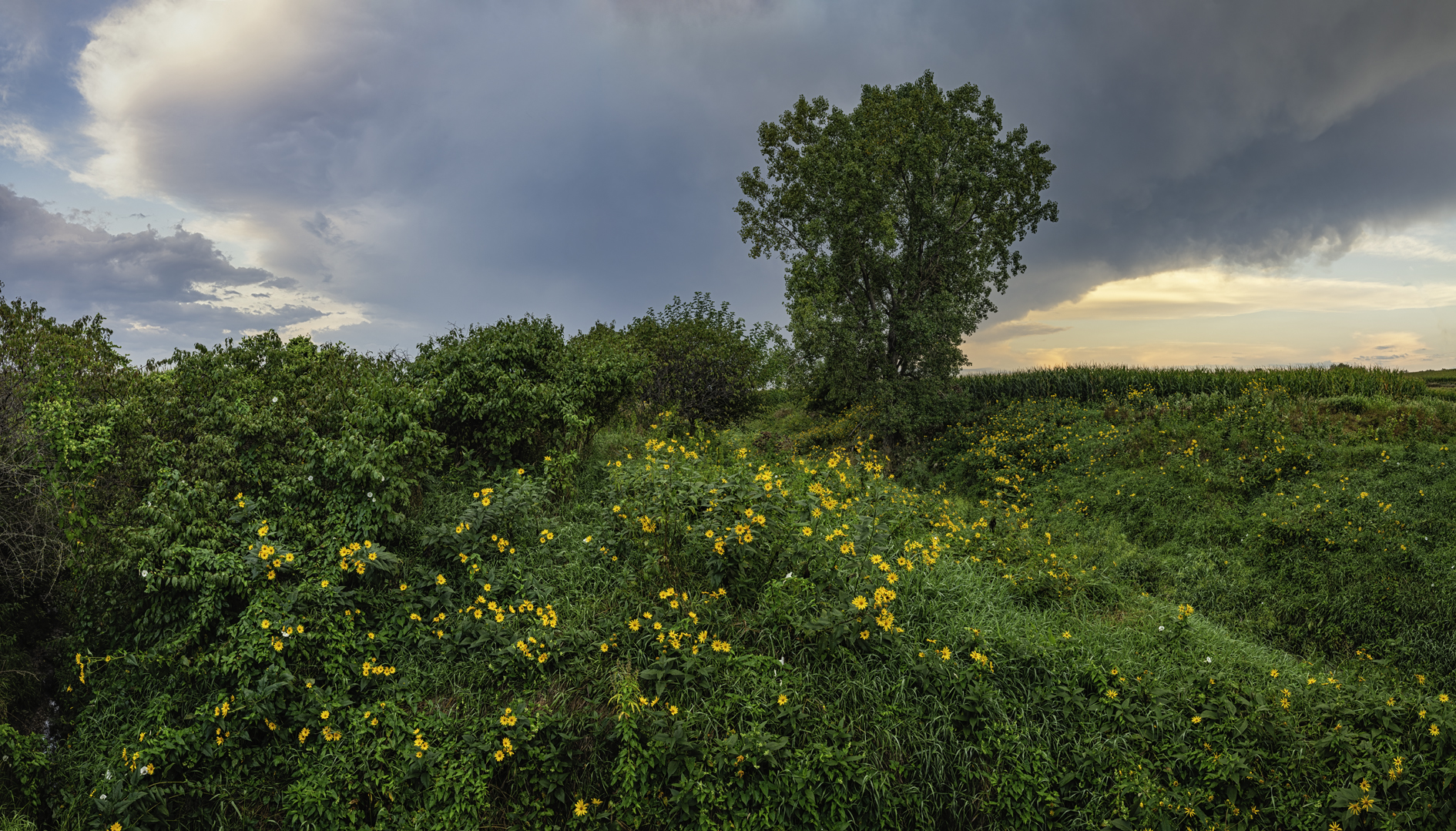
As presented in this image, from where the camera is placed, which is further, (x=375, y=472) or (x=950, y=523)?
(x=950, y=523)

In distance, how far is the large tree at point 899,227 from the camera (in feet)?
51.9

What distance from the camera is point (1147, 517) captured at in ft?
36.8

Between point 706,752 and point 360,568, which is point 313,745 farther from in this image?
point 706,752

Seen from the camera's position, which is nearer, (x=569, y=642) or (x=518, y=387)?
(x=569, y=642)

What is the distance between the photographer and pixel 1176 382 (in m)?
16.4

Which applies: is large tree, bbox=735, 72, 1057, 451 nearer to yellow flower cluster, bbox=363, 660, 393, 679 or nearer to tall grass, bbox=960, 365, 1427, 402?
tall grass, bbox=960, 365, 1427, 402

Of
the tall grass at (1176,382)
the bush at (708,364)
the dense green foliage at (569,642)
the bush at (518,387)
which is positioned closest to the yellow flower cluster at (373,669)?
the dense green foliage at (569,642)

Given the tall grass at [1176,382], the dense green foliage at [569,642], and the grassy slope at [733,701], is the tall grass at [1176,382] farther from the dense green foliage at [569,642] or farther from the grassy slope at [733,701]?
the grassy slope at [733,701]

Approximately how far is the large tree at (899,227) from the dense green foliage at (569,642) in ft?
27.5

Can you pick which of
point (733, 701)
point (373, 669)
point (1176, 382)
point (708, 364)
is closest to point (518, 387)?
point (373, 669)

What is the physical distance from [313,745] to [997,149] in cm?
1805

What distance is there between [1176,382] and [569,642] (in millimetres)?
16950

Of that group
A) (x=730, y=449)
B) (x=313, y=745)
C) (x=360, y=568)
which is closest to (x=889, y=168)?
(x=730, y=449)

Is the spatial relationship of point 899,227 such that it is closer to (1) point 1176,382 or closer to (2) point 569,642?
(1) point 1176,382
